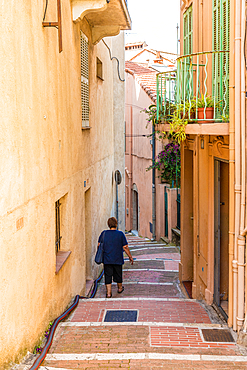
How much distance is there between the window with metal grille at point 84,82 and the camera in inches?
331

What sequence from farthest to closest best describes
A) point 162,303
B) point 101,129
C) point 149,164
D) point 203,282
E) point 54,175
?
point 149,164 → point 101,129 → point 203,282 → point 162,303 → point 54,175

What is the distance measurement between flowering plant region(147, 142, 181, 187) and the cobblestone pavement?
9.40m

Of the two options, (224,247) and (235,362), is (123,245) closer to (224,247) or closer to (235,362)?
(224,247)

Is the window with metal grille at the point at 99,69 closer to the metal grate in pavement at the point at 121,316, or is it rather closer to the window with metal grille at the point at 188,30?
the window with metal grille at the point at 188,30

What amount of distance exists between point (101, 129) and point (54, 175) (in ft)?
20.5

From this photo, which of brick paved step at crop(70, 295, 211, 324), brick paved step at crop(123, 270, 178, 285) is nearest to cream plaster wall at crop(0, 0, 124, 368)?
brick paved step at crop(70, 295, 211, 324)

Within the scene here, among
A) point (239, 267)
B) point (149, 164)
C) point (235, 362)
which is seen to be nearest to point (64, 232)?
point (239, 267)

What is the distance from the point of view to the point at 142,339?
17.3 feet

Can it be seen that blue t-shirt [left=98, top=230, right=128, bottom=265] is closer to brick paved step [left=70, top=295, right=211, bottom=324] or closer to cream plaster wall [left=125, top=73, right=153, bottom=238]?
brick paved step [left=70, top=295, right=211, bottom=324]

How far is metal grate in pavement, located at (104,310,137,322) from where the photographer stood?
6305mm

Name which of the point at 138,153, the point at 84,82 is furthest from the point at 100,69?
the point at 138,153

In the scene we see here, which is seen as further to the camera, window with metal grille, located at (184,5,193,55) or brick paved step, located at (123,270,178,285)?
brick paved step, located at (123,270,178,285)

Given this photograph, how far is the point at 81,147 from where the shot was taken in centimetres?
819

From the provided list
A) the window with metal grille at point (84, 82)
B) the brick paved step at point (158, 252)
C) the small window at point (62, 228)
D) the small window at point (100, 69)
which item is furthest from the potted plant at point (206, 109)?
the brick paved step at point (158, 252)
